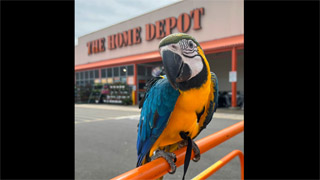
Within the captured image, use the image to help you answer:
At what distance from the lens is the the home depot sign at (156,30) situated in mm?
549

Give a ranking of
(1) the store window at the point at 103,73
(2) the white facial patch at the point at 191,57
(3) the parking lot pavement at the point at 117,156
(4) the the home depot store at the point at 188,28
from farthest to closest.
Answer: (1) the store window at the point at 103,73 < (3) the parking lot pavement at the point at 117,156 < (4) the the home depot store at the point at 188,28 < (2) the white facial patch at the point at 191,57

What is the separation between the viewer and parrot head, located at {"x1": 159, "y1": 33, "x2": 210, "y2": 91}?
38 cm

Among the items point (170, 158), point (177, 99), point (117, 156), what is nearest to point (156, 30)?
point (177, 99)

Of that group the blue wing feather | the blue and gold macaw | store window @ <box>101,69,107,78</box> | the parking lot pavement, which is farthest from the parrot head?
store window @ <box>101,69,107,78</box>

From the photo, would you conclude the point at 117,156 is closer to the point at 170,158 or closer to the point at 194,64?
the point at 170,158

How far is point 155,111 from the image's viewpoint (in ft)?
1.89

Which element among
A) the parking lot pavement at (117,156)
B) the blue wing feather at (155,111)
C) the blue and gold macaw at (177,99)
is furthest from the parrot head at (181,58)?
the parking lot pavement at (117,156)

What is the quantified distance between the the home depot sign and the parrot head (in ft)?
0.40

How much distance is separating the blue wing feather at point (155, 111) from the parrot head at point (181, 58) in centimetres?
11

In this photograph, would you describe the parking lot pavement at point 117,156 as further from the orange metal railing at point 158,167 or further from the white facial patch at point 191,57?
the white facial patch at point 191,57
